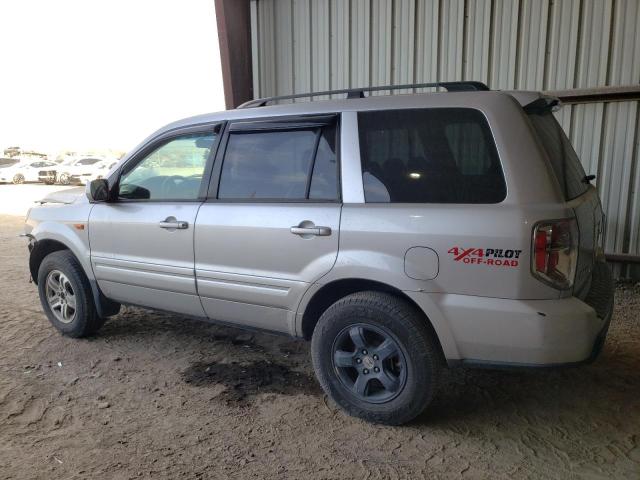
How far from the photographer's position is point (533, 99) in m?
2.83

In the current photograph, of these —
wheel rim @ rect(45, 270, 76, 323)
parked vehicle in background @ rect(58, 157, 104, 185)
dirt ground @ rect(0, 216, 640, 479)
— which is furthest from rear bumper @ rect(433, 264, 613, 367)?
Result: parked vehicle in background @ rect(58, 157, 104, 185)

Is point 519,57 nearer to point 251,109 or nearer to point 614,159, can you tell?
point 614,159

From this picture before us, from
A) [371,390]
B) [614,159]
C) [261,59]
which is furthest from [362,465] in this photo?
[261,59]

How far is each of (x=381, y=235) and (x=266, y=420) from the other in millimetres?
1364

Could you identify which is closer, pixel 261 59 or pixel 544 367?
pixel 544 367

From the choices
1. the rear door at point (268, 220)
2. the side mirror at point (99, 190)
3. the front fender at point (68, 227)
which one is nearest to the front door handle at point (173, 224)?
the rear door at point (268, 220)

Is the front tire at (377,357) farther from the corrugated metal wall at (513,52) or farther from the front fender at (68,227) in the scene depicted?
the corrugated metal wall at (513,52)

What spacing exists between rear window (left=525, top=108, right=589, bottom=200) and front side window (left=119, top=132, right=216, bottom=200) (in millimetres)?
2185

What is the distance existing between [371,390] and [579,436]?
1.21m

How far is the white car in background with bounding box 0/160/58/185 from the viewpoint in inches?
1092

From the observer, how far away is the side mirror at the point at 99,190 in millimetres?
4004

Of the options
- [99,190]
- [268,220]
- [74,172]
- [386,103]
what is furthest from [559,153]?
[74,172]

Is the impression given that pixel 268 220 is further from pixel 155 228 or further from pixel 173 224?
pixel 155 228

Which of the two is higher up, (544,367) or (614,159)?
(614,159)
